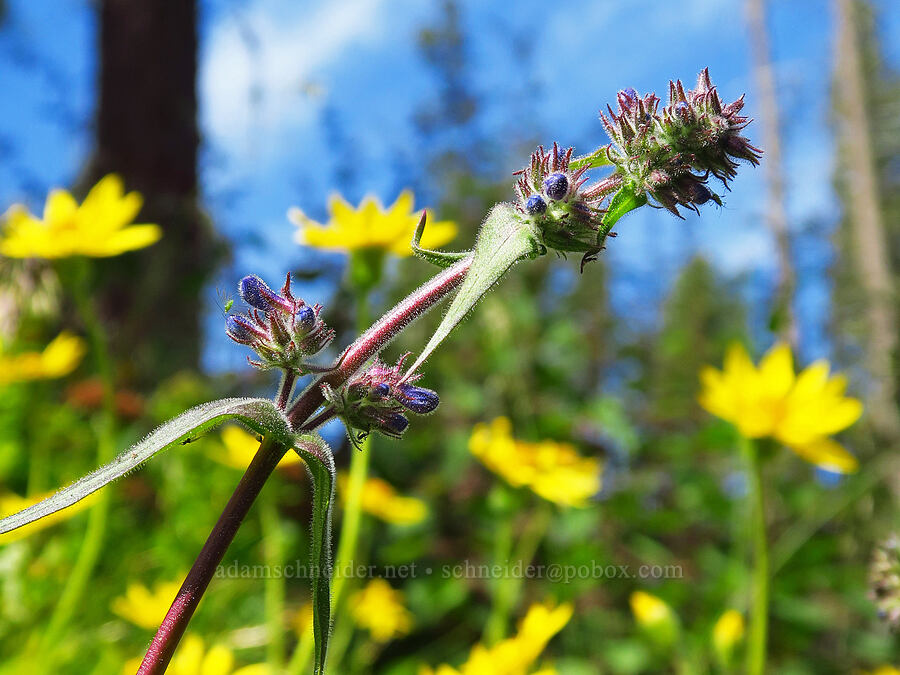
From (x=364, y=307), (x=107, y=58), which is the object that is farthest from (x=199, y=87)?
(x=364, y=307)

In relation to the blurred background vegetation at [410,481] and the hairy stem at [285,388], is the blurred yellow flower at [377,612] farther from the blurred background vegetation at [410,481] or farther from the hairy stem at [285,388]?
the hairy stem at [285,388]

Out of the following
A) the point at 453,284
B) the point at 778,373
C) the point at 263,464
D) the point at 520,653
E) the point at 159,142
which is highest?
the point at 159,142

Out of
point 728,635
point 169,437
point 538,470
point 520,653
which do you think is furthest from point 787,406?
point 169,437

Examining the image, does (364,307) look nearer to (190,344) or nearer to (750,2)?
(190,344)

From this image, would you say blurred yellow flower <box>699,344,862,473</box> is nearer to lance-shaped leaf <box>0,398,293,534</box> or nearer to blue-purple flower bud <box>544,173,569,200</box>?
blue-purple flower bud <box>544,173,569,200</box>

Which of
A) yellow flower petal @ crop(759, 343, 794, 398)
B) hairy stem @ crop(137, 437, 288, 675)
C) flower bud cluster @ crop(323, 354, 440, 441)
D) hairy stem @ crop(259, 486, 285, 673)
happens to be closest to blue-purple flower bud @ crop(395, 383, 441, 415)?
flower bud cluster @ crop(323, 354, 440, 441)

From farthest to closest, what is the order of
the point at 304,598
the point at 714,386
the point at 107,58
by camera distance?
the point at 107,58, the point at 304,598, the point at 714,386

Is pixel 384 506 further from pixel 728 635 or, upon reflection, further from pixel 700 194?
pixel 700 194
